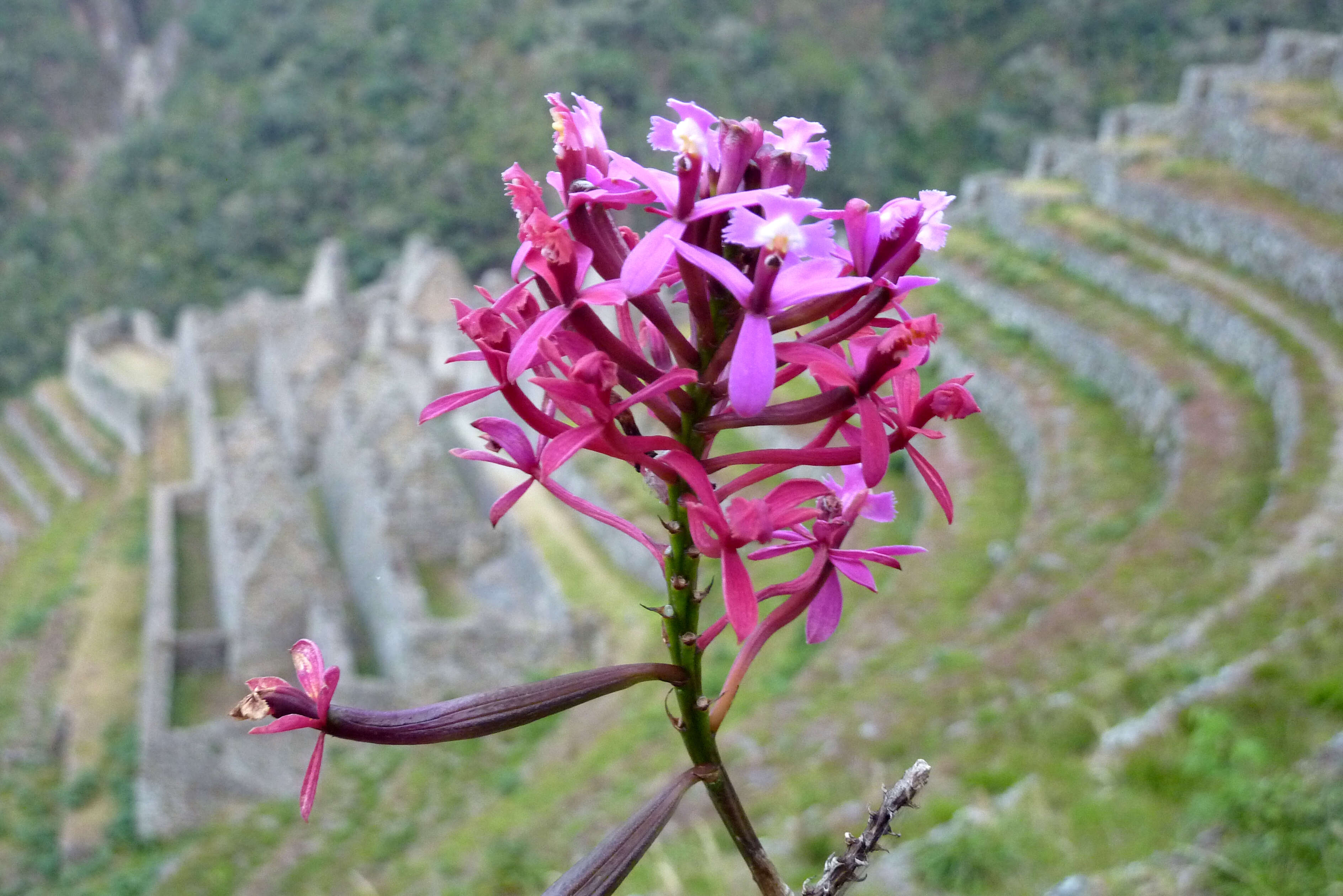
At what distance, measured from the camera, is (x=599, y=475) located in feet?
66.7

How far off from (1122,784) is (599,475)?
15042 mm

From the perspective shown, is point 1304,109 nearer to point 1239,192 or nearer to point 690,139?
point 1239,192

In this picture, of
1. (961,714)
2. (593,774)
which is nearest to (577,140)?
(961,714)

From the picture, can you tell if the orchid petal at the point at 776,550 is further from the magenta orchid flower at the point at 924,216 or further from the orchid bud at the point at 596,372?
the magenta orchid flower at the point at 924,216

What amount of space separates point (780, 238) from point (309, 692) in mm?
865

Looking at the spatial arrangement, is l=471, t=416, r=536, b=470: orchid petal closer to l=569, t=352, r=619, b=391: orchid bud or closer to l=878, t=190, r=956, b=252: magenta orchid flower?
l=569, t=352, r=619, b=391: orchid bud

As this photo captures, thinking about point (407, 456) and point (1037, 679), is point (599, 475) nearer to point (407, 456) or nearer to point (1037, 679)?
point (407, 456)

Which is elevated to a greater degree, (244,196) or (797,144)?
(244,196)

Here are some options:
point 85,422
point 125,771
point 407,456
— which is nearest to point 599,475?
point 407,456

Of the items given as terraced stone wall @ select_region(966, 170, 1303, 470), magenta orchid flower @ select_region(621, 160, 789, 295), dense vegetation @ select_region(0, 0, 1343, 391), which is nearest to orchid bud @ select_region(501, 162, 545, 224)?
magenta orchid flower @ select_region(621, 160, 789, 295)

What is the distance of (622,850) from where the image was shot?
1.46 metres

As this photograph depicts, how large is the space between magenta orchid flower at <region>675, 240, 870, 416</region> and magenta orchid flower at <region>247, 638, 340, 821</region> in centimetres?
63

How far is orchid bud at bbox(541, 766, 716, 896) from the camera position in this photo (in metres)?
1.42

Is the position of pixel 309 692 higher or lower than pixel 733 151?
lower
